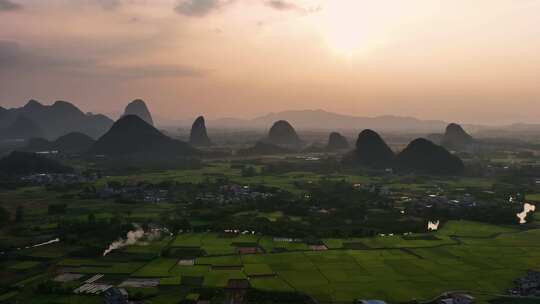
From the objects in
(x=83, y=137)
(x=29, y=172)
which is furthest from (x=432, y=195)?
(x=83, y=137)

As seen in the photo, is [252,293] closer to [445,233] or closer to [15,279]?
[15,279]

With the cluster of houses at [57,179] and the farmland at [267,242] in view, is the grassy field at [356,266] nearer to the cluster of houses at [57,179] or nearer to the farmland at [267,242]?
the farmland at [267,242]

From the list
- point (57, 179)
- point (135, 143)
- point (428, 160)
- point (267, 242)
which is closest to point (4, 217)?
point (267, 242)

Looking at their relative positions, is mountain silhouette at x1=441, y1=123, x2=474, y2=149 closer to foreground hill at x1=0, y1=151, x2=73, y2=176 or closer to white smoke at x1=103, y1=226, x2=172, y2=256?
foreground hill at x1=0, y1=151, x2=73, y2=176

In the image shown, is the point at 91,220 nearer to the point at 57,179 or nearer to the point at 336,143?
the point at 57,179

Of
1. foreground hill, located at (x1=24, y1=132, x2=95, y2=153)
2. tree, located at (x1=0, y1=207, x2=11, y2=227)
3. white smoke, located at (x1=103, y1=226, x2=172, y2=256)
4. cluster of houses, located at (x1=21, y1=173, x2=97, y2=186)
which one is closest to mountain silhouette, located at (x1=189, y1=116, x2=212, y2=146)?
foreground hill, located at (x1=24, y1=132, x2=95, y2=153)

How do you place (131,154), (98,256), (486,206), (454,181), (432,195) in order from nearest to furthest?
(98,256)
(486,206)
(432,195)
(454,181)
(131,154)
